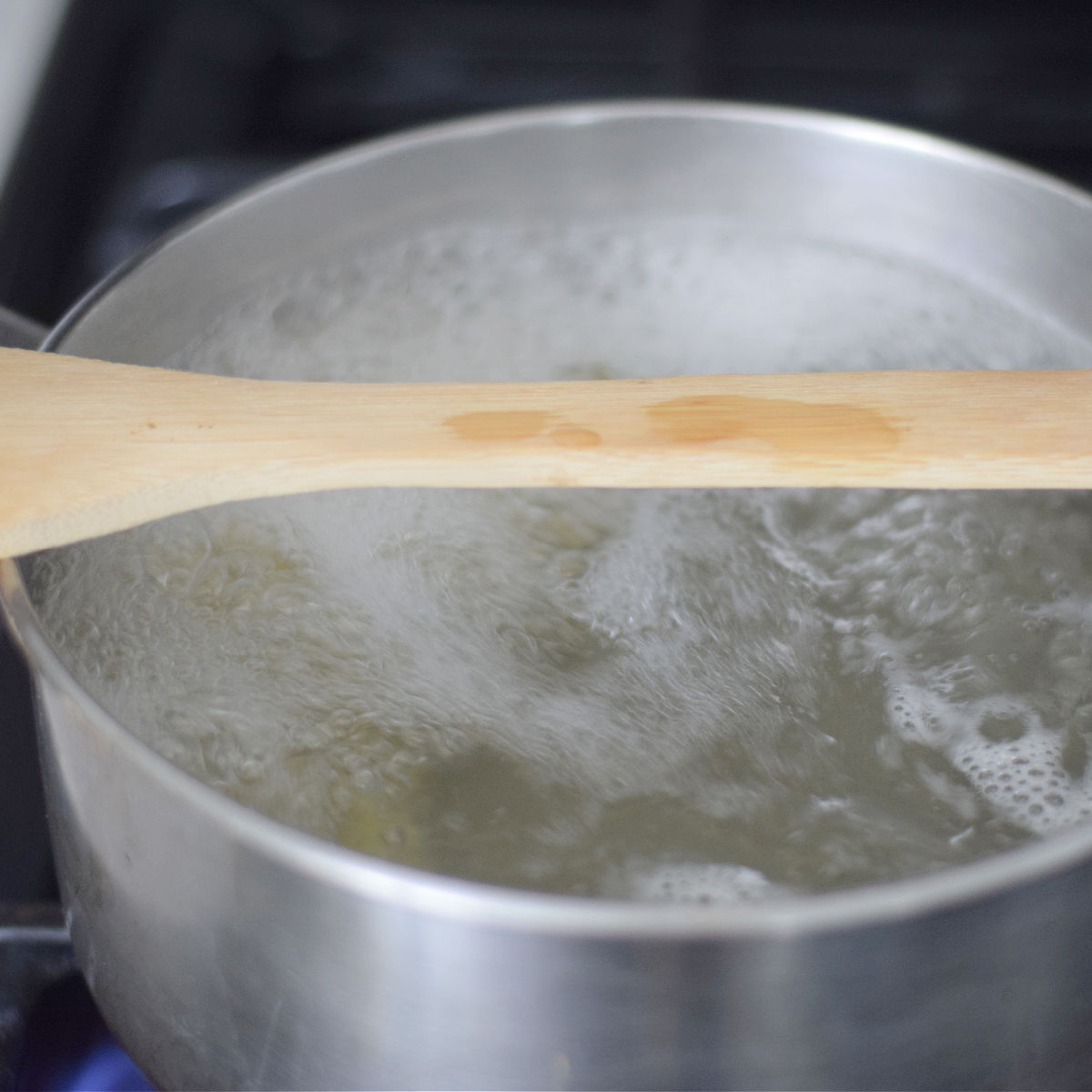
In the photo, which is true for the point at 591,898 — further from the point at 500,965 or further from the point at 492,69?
the point at 492,69

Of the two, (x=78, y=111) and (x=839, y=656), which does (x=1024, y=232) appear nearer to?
(x=839, y=656)

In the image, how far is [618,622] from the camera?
1.65ft

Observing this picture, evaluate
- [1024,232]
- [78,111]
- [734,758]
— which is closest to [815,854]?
[734,758]

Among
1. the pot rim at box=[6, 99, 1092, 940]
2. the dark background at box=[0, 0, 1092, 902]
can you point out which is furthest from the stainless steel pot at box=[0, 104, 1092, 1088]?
the dark background at box=[0, 0, 1092, 902]

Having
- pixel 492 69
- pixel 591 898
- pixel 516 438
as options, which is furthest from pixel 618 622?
pixel 492 69

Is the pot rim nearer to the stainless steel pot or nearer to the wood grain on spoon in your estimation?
the stainless steel pot

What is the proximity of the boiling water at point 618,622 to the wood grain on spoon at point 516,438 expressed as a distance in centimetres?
8

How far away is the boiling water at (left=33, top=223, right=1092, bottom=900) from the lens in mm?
420

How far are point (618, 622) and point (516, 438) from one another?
0.11 m

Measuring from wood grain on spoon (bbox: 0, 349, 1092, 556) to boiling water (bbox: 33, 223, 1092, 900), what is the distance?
77 millimetres

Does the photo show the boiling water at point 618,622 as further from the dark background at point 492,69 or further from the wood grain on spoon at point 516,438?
the dark background at point 492,69

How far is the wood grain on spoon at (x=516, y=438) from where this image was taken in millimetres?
416

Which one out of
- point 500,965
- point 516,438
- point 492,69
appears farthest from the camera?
point 492,69

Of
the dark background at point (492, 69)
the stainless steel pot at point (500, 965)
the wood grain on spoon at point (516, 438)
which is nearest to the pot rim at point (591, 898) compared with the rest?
the stainless steel pot at point (500, 965)
